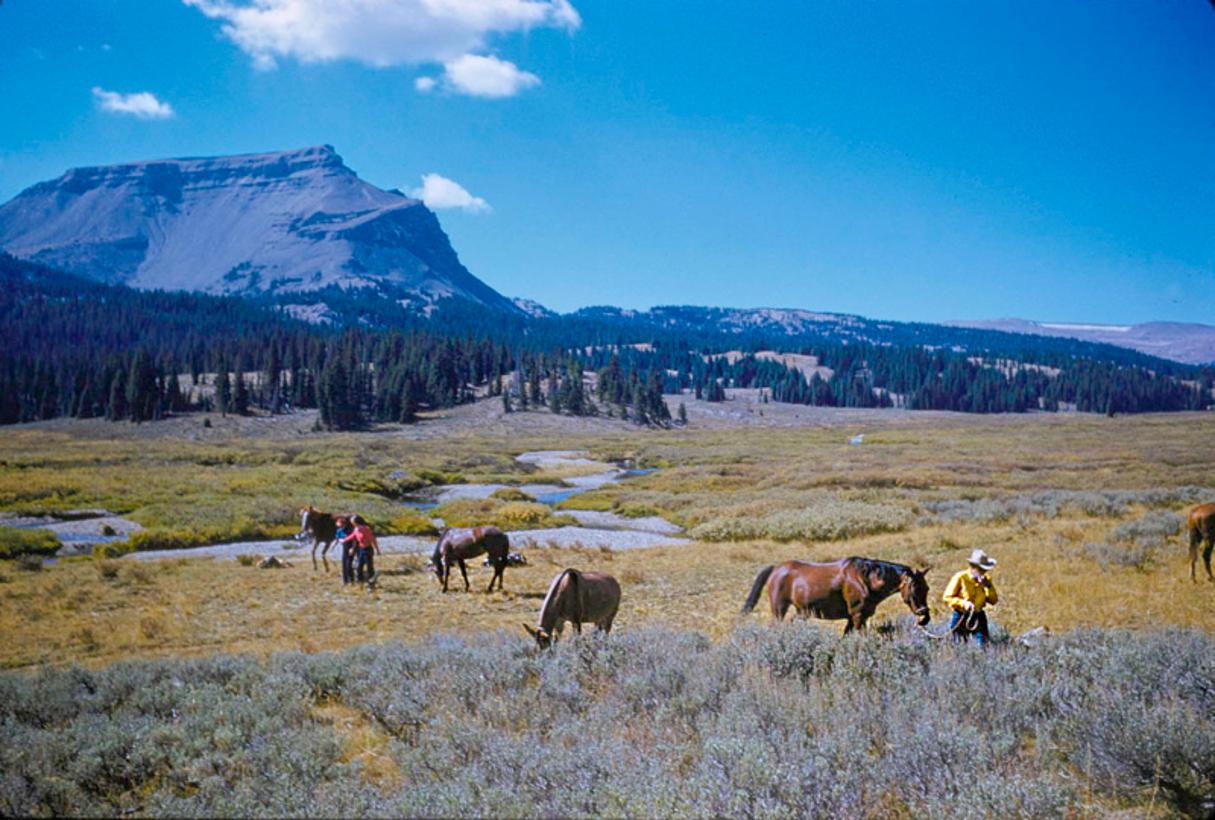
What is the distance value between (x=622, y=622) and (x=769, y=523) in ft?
56.6

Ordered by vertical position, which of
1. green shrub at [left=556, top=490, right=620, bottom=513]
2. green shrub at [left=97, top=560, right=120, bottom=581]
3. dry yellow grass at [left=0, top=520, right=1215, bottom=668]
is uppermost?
dry yellow grass at [left=0, top=520, right=1215, bottom=668]

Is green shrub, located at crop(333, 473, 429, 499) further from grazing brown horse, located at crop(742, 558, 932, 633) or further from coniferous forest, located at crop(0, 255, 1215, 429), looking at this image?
coniferous forest, located at crop(0, 255, 1215, 429)

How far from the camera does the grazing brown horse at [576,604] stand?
1012cm

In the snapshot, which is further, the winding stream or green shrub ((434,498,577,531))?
green shrub ((434,498,577,531))

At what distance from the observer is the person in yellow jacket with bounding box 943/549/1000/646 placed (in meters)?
9.23

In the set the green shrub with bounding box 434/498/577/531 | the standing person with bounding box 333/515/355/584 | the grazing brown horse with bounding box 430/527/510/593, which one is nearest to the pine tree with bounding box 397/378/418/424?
the green shrub with bounding box 434/498/577/531

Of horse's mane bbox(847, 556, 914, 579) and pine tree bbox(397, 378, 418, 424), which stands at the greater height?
horse's mane bbox(847, 556, 914, 579)

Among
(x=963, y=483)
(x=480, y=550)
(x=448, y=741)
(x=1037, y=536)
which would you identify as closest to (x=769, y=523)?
(x=1037, y=536)

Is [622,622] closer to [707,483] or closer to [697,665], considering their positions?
[697,665]

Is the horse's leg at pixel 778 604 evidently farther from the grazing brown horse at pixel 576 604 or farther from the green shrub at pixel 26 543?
the green shrub at pixel 26 543

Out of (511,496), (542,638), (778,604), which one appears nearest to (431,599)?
(542,638)

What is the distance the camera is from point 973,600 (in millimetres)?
9312

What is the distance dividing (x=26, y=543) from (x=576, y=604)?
26.0 m

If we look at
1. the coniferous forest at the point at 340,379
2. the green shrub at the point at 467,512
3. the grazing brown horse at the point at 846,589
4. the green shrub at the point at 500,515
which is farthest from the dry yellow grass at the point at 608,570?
the coniferous forest at the point at 340,379
